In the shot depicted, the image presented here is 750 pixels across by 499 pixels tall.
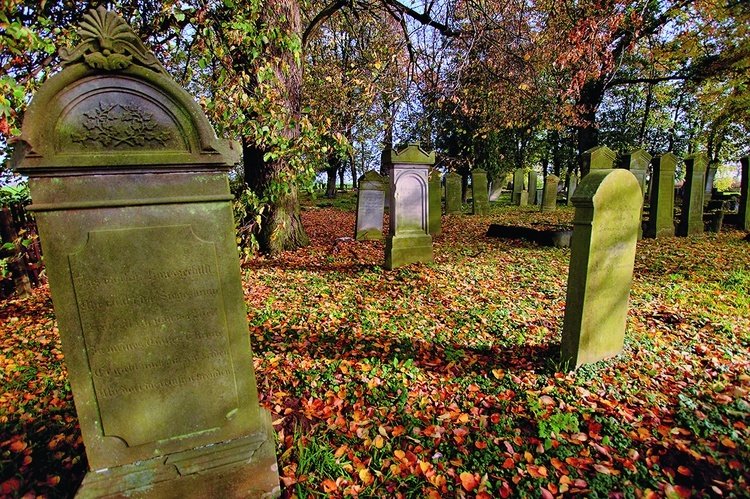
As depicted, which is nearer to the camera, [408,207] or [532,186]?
[408,207]

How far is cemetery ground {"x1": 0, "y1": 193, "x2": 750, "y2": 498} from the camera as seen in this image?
2.42m

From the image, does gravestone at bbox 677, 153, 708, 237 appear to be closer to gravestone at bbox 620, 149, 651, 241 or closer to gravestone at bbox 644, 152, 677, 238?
gravestone at bbox 644, 152, 677, 238

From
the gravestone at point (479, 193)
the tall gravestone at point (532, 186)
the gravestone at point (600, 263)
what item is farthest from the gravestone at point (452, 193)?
the gravestone at point (600, 263)

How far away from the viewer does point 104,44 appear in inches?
71.4

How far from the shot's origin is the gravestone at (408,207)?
735 cm

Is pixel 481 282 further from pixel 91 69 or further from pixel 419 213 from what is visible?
pixel 91 69

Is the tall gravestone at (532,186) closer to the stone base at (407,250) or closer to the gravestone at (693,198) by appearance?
the gravestone at (693,198)

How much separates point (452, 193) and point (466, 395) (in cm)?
1371

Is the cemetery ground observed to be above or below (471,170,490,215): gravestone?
below

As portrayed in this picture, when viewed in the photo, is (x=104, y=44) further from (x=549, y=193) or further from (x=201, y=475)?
(x=549, y=193)

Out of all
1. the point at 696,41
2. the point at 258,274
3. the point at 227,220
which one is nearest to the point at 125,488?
the point at 227,220

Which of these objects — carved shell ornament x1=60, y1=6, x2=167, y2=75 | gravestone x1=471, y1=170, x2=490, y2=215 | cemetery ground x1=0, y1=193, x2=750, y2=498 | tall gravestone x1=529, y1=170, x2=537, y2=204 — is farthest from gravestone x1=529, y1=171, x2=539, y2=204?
carved shell ornament x1=60, y1=6, x2=167, y2=75

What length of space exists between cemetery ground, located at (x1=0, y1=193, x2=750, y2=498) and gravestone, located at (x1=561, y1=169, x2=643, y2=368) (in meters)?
0.27

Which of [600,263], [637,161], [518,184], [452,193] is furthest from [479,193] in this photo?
[600,263]
